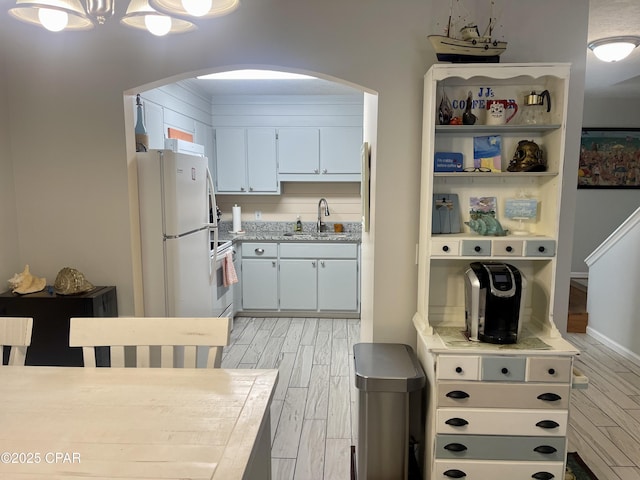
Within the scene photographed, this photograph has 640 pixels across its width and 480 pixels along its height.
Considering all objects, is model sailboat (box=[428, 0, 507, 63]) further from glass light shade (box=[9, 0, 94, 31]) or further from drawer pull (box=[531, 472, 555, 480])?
drawer pull (box=[531, 472, 555, 480])

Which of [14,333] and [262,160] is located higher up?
[262,160]

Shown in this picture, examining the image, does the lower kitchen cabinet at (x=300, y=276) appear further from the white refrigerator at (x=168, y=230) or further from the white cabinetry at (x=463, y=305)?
the white cabinetry at (x=463, y=305)

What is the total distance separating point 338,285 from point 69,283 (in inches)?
112

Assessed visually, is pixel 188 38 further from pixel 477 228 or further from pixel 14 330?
pixel 477 228

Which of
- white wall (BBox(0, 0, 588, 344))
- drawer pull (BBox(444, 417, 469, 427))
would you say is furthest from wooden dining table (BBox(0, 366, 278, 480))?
white wall (BBox(0, 0, 588, 344))

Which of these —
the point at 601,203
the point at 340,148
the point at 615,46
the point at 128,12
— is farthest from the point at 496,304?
the point at 601,203

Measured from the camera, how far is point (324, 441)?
2.58m

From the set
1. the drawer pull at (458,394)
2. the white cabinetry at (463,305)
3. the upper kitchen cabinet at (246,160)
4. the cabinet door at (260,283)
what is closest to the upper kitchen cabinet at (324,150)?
the upper kitchen cabinet at (246,160)

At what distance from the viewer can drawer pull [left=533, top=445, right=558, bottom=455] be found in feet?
6.29

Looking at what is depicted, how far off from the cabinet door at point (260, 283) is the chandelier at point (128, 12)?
11.4ft

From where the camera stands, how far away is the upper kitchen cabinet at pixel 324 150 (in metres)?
4.89

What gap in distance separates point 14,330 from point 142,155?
1.28 m

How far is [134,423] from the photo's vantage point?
118 cm

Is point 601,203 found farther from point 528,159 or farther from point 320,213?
point 528,159
